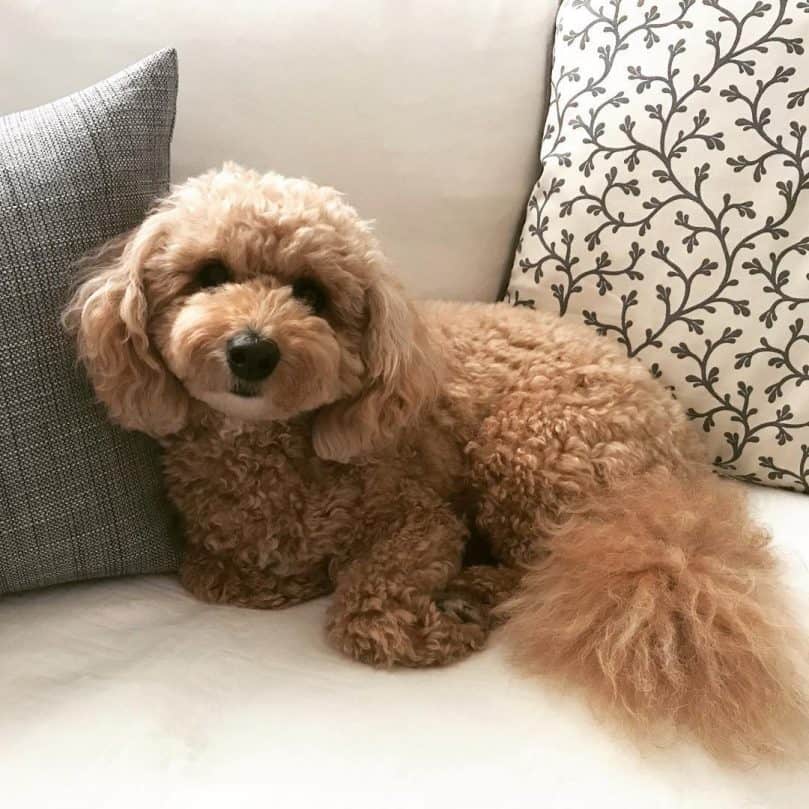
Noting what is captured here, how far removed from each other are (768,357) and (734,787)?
65 centimetres

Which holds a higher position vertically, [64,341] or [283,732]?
[64,341]

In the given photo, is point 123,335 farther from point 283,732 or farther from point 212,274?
point 283,732

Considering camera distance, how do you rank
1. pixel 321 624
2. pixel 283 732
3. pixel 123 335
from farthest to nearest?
pixel 321 624 → pixel 123 335 → pixel 283 732

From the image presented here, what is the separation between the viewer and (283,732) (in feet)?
2.86

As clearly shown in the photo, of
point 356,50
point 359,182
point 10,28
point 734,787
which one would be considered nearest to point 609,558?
point 734,787

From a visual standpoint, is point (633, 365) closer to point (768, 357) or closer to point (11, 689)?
point (768, 357)

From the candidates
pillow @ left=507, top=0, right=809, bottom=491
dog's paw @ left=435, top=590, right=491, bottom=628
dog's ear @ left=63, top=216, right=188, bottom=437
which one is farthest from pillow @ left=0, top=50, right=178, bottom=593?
pillow @ left=507, top=0, right=809, bottom=491

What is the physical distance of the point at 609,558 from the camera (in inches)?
38.1

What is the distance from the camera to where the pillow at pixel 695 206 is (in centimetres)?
120

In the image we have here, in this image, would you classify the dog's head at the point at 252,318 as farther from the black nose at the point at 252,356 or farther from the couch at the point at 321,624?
the couch at the point at 321,624

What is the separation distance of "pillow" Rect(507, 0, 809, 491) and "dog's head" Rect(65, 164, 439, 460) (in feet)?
1.31

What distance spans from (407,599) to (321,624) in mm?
117

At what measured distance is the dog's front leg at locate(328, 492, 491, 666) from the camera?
1004 mm

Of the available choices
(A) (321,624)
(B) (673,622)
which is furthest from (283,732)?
(B) (673,622)
